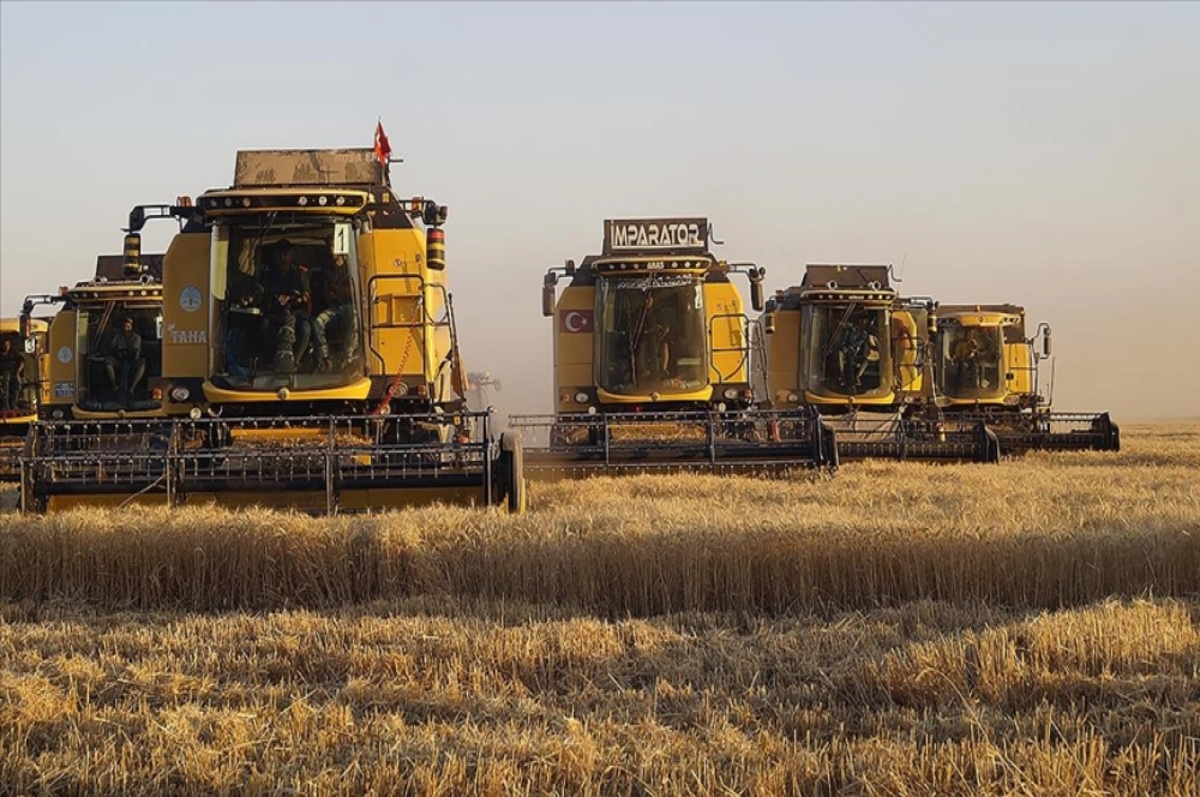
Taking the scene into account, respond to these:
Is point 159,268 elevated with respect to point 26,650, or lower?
elevated

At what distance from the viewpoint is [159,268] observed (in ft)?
54.9

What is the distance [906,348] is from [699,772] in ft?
48.0

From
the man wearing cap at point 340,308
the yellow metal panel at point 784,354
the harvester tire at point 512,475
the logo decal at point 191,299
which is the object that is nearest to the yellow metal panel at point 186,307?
the logo decal at point 191,299

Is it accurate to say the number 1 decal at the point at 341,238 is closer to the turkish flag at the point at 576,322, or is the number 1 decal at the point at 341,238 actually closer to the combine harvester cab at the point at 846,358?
the turkish flag at the point at 576,322

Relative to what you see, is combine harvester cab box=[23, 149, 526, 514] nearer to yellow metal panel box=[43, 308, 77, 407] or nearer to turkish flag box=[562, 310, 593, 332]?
turkish flag box=[562, 310, 593, 332]

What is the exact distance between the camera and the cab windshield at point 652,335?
14242 mm

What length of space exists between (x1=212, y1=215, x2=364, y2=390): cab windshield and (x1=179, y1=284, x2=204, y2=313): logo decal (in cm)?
36

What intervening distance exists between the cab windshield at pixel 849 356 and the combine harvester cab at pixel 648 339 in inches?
107

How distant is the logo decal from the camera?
1016 cm

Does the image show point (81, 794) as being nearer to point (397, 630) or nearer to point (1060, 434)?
point (397, 630)

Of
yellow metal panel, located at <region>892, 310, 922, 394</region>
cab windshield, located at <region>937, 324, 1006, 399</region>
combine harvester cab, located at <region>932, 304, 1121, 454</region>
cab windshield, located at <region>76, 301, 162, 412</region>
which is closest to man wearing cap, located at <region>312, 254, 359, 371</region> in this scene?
cab windshield, located at <region>76, 301, 162, 412</region>

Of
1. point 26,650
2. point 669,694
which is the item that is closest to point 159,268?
point 26,650

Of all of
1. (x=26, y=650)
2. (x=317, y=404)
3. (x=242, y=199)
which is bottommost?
(x=26, y=650)

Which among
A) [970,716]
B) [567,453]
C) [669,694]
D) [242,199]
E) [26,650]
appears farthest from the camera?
[567,453]
